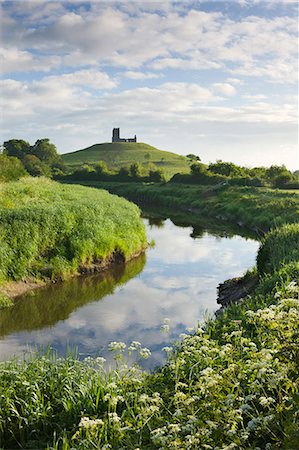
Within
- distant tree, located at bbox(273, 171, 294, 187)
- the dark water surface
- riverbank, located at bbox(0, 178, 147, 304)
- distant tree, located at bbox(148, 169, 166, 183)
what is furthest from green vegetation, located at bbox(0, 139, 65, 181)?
the dark water surface

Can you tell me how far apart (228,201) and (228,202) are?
22.9 inches

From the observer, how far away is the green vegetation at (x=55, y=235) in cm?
1820

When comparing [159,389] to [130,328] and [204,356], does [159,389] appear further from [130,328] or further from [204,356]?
[130,328]

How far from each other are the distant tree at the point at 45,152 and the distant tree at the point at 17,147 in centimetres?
174

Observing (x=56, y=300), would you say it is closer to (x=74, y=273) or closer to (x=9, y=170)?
(x=74, y=273)

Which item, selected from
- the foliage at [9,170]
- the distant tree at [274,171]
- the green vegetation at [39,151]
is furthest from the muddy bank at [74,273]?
the green vegetation at [39,151]

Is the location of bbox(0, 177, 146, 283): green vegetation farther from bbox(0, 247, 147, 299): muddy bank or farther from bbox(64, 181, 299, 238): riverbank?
bbox(64, 181, 299, 238): riverbank

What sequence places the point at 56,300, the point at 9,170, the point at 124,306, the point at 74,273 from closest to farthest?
the point at 124,306 < the point at 56,300 < the point at 74,273 < the point at 9,170

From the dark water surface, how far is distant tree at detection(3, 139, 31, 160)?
83.8 m

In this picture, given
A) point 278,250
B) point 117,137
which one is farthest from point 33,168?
point 117,137

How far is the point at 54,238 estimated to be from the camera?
2020 centimetres

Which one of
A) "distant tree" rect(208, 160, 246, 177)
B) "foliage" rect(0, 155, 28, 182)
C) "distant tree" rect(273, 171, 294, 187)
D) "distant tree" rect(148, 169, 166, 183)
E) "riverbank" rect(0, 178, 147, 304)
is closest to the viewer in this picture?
"riverbank" rect(0, 178, 147, 304)

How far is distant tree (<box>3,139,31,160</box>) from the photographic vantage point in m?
104

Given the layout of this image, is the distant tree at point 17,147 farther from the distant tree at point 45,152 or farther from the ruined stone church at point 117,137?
the ruined stone church at point 117,137
